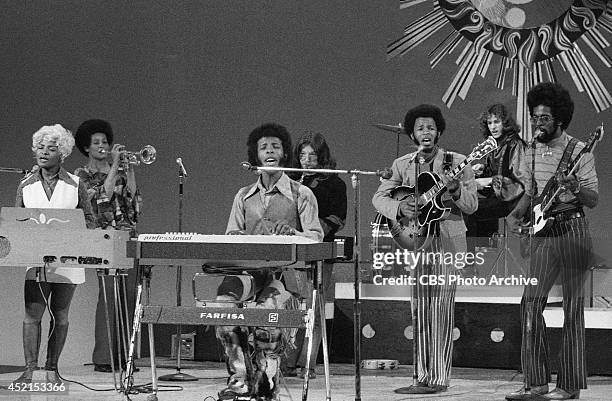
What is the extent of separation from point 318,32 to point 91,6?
1.72 metres

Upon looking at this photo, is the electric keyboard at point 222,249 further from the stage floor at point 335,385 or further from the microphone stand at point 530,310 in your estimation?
the microphone stand at point 530,310

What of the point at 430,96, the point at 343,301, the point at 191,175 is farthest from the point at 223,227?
the point at 430,96

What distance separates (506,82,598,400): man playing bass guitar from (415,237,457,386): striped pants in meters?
0.44

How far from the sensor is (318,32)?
773cm

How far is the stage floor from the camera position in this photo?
5.65m

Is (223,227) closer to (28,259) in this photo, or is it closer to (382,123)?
(382,123)

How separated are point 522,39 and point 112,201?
115 inches

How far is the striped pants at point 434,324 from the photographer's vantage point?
234 inches

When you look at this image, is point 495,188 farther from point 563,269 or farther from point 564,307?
point 564,307

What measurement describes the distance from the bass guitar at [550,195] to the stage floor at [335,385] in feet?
3.06

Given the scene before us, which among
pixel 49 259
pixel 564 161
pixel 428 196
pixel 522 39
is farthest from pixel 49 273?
pixel 522 39

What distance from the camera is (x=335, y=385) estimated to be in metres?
6.25

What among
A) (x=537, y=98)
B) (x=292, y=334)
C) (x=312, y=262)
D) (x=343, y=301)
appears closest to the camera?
(x=312, y=262)

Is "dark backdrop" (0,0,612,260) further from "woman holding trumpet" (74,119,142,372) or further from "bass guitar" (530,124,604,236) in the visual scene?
"bass guitar" (530,124,604,236)
